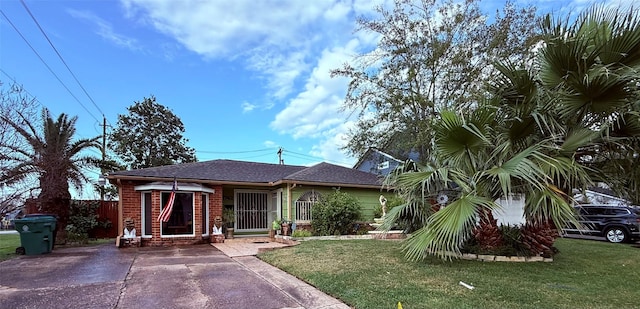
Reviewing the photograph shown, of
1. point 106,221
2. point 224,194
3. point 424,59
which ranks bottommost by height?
point 106,221

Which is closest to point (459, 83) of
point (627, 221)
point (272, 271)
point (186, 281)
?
point (627, 221)

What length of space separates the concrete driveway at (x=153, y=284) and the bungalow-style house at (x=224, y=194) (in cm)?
347

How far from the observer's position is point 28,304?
190 inches

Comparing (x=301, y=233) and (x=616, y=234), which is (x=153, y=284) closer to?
(x=301, y=233)

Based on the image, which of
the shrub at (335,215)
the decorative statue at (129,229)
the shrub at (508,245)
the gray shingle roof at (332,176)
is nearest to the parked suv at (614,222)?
the shrub at (508,245)

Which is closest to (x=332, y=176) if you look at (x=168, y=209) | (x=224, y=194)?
(x=224, y=194)

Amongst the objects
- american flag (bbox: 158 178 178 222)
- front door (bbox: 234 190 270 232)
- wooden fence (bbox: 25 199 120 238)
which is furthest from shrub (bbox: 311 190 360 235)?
wooden fence (bbox: 25 199 120 238)

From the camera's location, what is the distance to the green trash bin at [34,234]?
10.0 meters

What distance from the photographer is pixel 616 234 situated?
536 inches

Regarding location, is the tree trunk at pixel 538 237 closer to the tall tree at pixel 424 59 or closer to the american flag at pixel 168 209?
the tall tree at pixel 424 59

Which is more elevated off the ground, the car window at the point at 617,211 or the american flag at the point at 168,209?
the american flag at the point at 168,209

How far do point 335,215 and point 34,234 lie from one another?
8.98 meters

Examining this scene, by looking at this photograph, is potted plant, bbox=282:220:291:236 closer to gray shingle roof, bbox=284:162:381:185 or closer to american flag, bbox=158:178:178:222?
→ gray shingle roof, bbox=284:162:381:185

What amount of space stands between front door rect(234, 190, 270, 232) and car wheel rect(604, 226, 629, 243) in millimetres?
13566
